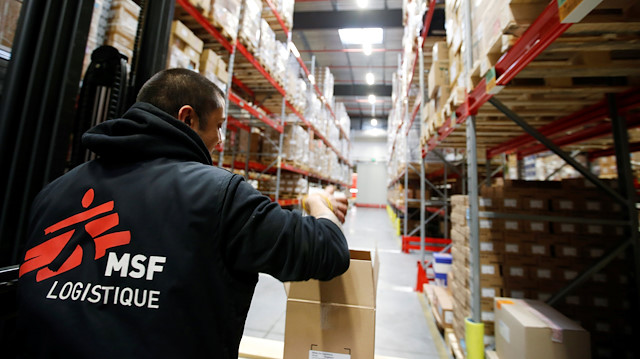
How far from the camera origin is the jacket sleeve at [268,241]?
0.85 m

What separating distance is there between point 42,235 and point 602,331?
4107mm

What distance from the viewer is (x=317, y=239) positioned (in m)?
0.92

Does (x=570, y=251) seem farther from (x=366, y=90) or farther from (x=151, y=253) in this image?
(x=366, y=90)

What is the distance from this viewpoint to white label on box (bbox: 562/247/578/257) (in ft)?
8.93

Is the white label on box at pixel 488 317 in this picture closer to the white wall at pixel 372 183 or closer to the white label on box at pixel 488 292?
the white label on box at pixel 488 292

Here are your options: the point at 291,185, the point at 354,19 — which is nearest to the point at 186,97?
the point at 291,185

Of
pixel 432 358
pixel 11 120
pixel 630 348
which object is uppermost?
pixel 11 120

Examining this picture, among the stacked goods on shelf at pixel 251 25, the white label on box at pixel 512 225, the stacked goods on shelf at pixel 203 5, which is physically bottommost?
the white label on box at pixel 512 225

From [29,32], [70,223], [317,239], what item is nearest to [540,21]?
[317,239]

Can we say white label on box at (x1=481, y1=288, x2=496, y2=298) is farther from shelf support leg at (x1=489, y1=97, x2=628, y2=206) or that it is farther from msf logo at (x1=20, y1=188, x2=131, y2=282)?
msf logo at (x1=20, y1=188, x2=131, y2=282)

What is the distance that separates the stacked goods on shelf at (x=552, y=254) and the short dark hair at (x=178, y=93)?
274cm

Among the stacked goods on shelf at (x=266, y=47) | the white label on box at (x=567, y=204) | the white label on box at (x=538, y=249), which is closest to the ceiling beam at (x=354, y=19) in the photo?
the stacked goods on shelf at (x=266, y=47)

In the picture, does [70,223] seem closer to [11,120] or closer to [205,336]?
[205,336]

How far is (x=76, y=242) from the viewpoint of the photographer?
856 mm
